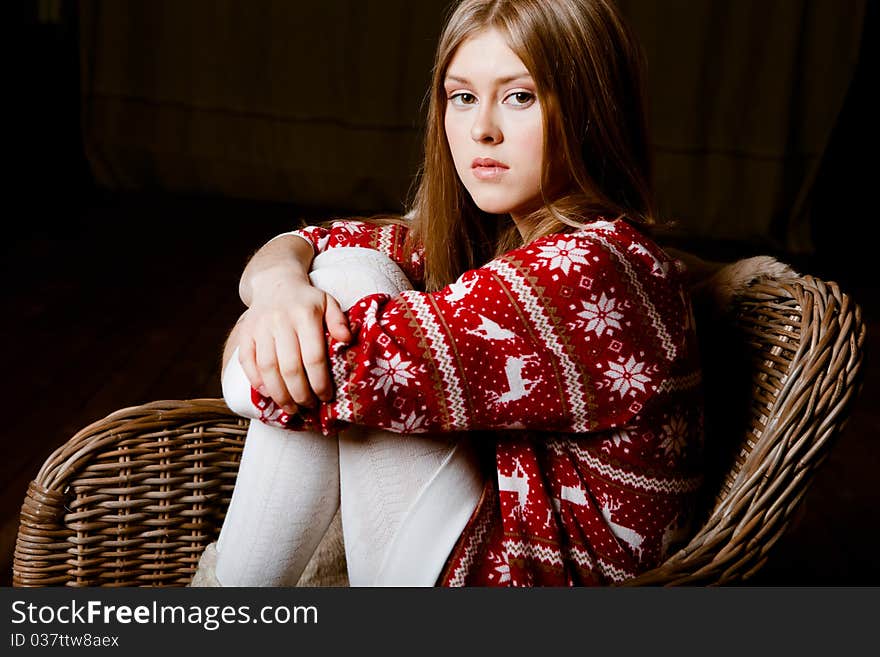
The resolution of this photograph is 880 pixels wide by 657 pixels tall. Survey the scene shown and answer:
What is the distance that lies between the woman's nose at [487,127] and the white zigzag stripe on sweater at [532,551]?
1.33 ft

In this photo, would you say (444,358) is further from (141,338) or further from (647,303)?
(141,338)

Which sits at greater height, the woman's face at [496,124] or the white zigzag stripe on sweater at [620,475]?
the woman's face at [496,124]

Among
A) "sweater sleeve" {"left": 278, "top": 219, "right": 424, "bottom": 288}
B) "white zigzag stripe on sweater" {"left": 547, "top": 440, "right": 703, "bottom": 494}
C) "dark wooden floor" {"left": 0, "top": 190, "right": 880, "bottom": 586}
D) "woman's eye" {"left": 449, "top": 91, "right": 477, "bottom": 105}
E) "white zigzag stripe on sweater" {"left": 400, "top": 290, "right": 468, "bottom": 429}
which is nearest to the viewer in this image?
"white zigzag stripe on sweater" {"left": 400, "top": 290, "right": 468, "bottom": 429}

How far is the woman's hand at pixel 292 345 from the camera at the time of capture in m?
0.88

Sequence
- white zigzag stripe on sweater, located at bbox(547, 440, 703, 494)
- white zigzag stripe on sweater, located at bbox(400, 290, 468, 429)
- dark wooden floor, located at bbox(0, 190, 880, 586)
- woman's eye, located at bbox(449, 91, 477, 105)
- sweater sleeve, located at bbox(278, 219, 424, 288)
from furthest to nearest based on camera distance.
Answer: dark wooden floor, located at bbox(0, 190, 880, 586) → sweater sleeve, located at bbox(278, 219, 424, 288) → woman's eye, located at bbox(449, 91, 477, 105) → white zigzag stripe on sweater, located at bbox(547, 440, 703, 494) → white zigzag stripe on sweater, located at bbox(400, 290, 468, 429)

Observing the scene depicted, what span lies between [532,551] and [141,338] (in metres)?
1.82

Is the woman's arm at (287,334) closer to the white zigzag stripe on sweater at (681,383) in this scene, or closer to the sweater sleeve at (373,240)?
the sweater sleeve at (373,240)

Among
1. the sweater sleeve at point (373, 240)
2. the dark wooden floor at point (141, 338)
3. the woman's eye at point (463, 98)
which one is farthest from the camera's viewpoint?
the dark wooden floor at point (141, 338)

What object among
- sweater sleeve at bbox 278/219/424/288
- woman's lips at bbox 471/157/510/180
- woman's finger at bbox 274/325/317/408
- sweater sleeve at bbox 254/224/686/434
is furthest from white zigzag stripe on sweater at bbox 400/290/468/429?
sweater sleeve at bbox 278/219/424/288

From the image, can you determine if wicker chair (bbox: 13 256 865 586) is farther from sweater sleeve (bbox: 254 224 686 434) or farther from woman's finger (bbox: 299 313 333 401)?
woman's finger (bbox: 299 313 333 401)

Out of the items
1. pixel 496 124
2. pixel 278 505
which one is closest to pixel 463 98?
pixel 496 124

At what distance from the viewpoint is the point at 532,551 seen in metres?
0.99

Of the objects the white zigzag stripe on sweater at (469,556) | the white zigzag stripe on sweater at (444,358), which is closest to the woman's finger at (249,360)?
the white zigzag stripe on sweater at (444,358)

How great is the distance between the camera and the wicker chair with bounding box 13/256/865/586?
90 cm
